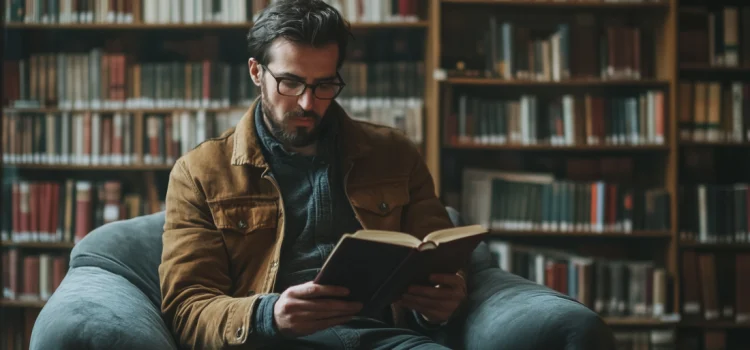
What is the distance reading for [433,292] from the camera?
5.04ft

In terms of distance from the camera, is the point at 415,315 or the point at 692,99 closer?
the point at 415,315

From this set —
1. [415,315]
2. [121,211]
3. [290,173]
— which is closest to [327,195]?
[290,173]

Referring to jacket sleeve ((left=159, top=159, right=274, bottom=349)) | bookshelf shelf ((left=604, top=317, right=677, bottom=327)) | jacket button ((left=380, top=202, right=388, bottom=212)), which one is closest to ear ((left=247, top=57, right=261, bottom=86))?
jacket sleeve ((left=159, top=159, right=274, bottom=349))

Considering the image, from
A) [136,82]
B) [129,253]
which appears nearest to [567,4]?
[136,82]

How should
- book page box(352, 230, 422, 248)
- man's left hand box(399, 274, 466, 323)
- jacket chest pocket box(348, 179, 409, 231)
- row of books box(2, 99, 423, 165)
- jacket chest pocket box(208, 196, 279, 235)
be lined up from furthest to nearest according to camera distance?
row of books box(2, 99, 423, 165), jacket chest pocket box(348, 179, 409, 231), jacket chest pocket box(208, 196, 279, 235), man's left hand box(399, 274, 466, 323), book page box(352, 230, 422, 248)

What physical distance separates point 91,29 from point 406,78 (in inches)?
58.4

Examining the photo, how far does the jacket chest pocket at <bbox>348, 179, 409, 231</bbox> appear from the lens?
5.94 feet

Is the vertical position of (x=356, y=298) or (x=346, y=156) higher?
(x=346, y=156)

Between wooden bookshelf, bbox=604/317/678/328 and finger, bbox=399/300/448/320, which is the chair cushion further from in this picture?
wooden bookshelf, bbox=604/317/678/328

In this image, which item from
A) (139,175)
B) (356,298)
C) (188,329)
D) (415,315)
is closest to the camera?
(356,298)

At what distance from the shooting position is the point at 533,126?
356 cm

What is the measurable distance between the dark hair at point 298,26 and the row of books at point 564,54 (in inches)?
70.9

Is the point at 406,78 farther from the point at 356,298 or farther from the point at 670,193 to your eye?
the point at 356,298

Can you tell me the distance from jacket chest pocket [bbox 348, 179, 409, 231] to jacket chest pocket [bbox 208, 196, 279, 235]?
19 cm
